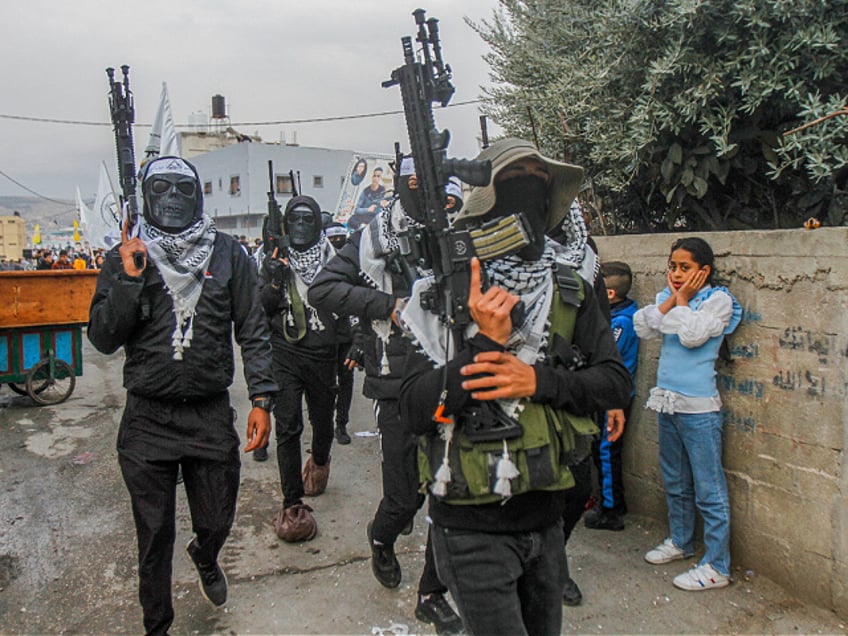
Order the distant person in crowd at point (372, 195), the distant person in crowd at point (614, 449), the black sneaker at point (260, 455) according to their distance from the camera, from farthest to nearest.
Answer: the distant person in crowd at point (372, 195) < the black sneaker at point (260, 455) < the distant person in crowd at point (614, 449)

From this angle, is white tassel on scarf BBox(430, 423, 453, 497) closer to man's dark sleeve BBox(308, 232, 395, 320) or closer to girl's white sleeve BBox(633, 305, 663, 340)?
man's dark sleeve BBox(308, 232, 395, 320)

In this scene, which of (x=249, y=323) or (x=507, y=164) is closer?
(x=507, y=164)

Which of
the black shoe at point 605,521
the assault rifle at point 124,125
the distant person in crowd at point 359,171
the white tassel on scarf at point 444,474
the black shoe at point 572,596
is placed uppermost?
the distant person in crowd at point 359,171

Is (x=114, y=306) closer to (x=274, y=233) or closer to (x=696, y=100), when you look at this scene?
(x=274, y=233)

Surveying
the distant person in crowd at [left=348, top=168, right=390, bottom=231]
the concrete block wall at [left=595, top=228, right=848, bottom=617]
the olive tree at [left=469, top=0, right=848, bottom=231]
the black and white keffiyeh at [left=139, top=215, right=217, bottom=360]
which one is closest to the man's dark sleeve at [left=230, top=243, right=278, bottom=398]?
the black and white keffiyeh at [left=139, top=215, right=217, bottom=360]

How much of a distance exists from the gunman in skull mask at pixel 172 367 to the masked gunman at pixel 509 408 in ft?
4.20

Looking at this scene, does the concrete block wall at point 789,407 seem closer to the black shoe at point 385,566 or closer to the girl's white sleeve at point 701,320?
the girl's white sleeve at point 701,320

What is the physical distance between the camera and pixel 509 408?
188cm

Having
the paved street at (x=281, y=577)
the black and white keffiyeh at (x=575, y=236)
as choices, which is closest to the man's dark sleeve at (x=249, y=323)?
the paved street at (x=281, y=577)

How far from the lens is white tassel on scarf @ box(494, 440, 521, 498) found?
1.82 metres

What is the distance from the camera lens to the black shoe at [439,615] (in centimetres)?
304

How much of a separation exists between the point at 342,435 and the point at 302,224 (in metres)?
2.19

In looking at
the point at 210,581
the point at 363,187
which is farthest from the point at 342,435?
the point at 363,187

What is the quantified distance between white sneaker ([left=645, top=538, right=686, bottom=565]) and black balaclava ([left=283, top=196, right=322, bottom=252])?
9.73 feet
